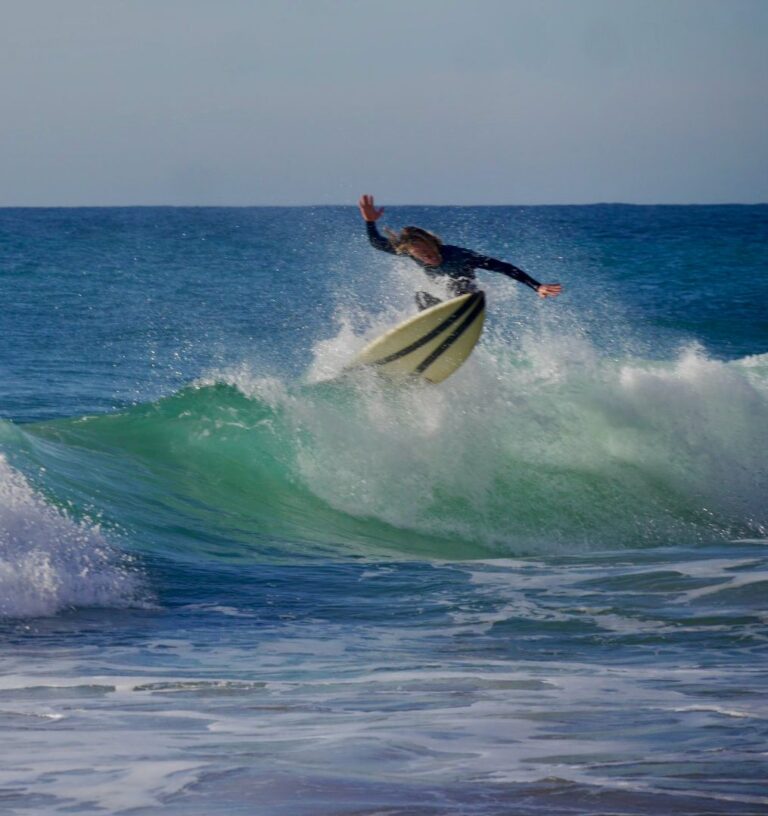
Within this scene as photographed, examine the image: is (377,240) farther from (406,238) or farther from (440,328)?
(440,328)

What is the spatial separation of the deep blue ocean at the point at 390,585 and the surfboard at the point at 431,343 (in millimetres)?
183

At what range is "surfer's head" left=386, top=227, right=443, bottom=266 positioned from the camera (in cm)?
1063

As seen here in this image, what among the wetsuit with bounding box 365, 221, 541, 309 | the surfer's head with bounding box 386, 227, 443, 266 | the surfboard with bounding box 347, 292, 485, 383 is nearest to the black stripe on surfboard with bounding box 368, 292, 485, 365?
the surfboard with bounding box 347, 292, 485, 383

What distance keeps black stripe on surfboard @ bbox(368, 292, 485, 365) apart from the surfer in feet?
0.45

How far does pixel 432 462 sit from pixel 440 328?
1.09 meters

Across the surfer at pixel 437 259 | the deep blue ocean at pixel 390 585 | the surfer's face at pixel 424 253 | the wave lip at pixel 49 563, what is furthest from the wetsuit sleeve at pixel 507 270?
the wave lip at pixel 49 563

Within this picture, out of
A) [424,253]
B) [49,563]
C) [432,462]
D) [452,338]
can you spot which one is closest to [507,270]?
[424,253]

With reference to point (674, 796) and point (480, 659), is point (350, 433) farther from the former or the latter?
point (674, 796)

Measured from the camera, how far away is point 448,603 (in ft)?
25.2

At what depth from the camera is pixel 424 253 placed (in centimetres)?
1095

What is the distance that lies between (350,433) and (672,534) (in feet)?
8.91

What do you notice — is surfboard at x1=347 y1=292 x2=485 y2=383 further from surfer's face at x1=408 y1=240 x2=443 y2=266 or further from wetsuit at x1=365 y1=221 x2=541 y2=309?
surfer's face at x1=408 y1=240 x2=443 y2=266

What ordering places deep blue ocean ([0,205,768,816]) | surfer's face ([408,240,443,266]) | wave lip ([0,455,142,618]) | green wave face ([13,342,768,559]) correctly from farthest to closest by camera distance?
surfer's face ([408,240,443,266]), green wave face ([13,342,768,559]), wave lip ([0,455,142,618]), deep blue ocean ([0,205,768,816])

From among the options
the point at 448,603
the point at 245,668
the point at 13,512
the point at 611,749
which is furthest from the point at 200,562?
the point at 611,749
